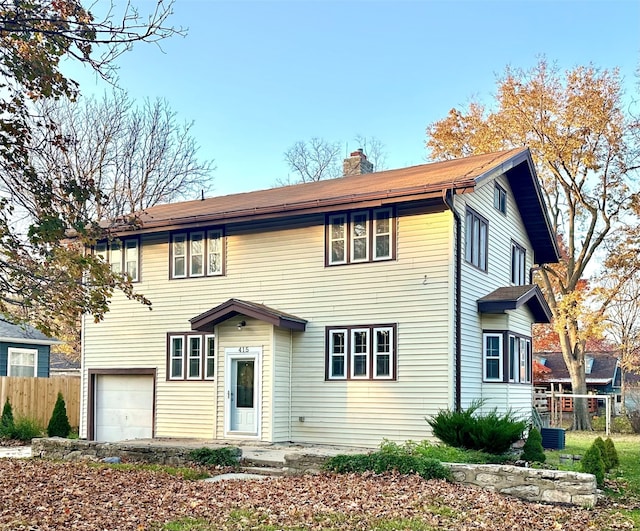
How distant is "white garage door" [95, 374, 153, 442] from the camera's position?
1861 centimetres

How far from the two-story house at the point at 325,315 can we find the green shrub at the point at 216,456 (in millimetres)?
2942

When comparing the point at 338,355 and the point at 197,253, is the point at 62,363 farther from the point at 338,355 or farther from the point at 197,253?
the point at 338,355

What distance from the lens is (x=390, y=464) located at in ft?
36.1

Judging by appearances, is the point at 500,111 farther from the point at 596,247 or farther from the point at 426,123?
the point at 596,247

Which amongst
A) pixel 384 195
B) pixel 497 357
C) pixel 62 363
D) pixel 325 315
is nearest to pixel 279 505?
pixel 325 315

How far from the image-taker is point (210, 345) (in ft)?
56.9

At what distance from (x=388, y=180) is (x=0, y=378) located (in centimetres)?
1201

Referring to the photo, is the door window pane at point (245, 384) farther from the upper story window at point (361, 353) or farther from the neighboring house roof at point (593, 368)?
the neighboring house roof at point (593, 368)

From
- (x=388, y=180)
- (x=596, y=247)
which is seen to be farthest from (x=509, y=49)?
(x=388, y=180)

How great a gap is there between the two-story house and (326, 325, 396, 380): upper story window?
31 millimetres

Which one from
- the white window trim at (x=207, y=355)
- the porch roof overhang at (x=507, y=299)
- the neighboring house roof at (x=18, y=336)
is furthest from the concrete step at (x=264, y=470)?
the neighboring house roof at (x=18, y=336)

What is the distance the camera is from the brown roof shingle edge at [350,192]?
48.2 ft

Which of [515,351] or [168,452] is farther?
[515,351]

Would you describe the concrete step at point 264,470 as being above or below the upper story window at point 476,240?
below
